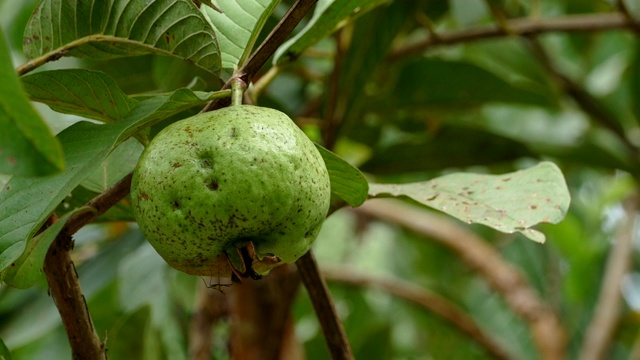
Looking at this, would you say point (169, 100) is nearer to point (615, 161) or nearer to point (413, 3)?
point (413, 3)

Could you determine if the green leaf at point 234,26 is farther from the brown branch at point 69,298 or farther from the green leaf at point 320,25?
the brown branch at point 69,298

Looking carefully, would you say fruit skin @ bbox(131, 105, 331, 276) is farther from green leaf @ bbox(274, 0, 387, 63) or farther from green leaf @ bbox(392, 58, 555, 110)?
green leaf @ bbox(392, 58, 555, 110)

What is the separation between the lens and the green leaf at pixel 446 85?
149cm

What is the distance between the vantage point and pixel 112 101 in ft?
2.15

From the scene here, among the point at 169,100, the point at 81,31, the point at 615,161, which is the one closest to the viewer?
the point at 169,100

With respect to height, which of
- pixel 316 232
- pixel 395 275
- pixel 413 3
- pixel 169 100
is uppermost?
pixel 169 100

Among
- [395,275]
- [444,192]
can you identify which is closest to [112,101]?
[444,192]

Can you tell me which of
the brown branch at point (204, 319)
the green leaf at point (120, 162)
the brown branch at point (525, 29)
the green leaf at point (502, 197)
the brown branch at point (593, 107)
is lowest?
the brown branch at point (204, 319)

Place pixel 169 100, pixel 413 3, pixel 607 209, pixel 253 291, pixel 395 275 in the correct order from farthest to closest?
pixel 395 275, pixel 607 209, pixel 253 291, pixel 413 3, pixel 169 100

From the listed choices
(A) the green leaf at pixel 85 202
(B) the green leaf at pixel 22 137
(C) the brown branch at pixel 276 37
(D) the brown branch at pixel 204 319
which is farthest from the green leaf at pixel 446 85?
(B) the green leaf at pixel 22 137

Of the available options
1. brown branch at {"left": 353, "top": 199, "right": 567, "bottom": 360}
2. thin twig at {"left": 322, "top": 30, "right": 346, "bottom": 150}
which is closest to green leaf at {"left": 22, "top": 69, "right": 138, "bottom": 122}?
thin twig at {"left": 322, "top": 30, "right": 346, "bottom": 150}

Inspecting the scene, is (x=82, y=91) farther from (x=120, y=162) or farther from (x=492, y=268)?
(x=492, y=268)

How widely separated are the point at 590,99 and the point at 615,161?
16 cm

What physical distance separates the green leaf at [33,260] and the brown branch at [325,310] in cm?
23
